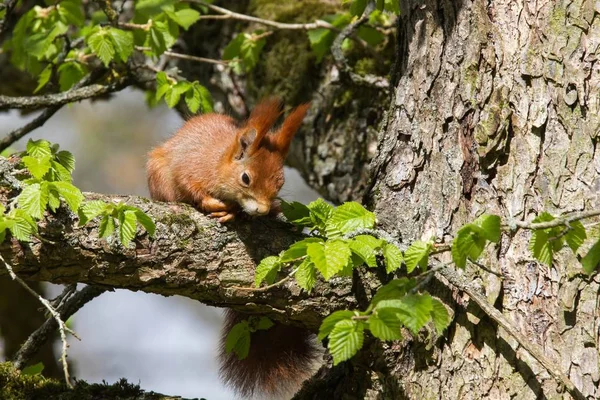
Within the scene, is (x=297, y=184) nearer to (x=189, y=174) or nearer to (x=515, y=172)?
(x=189, y=174)

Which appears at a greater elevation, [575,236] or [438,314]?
[575,236]

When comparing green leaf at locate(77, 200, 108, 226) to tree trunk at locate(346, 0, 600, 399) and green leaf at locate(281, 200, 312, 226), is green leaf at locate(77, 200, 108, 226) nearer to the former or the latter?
green leaf at locate(281, 200, 312, 226)

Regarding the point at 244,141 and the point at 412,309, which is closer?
the point at 412,309

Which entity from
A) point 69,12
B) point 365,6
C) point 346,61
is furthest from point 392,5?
point 69,12

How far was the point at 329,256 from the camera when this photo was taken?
1616mm

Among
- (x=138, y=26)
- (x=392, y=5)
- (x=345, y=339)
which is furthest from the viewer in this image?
(x=138, y=26)

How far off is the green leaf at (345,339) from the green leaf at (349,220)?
14.3 inches

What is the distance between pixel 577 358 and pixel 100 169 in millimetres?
7275

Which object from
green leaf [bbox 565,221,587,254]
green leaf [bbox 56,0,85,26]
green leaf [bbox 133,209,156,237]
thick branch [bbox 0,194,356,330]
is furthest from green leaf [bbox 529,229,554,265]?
green leaf [bbox 56,0,85,26]

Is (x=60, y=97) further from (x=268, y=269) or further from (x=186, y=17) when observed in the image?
(x=268, y=269)

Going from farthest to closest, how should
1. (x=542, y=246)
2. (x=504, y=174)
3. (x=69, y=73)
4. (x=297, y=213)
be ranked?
(x=69, y=73), (x=297, y=213), (x=504, y=174), (x=542, y=246)

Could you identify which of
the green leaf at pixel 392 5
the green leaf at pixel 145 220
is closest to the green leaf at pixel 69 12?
the green leaf at pixel 392 5

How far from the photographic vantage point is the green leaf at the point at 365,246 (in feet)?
5.56

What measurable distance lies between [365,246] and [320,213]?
285 millimetres
